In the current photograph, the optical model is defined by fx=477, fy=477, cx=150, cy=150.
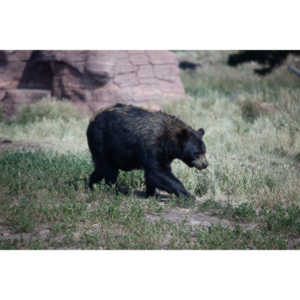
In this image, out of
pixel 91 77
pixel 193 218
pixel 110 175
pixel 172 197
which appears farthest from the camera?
pixel 91 77

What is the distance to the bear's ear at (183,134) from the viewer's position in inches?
272

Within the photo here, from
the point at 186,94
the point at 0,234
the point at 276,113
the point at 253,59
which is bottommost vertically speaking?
the point at 186,94

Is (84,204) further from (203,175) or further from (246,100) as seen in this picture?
(246,100)

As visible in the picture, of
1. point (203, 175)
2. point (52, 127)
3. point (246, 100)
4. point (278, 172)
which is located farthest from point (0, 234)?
point (246, 100)

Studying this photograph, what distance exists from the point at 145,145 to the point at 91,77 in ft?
21.9

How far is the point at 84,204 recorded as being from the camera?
672cm

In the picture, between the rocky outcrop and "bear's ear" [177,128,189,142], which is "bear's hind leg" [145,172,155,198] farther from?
the rocky outcrop

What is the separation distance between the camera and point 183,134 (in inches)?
273

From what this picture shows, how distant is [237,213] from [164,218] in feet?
3.45

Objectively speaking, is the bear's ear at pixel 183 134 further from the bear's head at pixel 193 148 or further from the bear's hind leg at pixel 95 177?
the bear's hind leg at pixel 95 177

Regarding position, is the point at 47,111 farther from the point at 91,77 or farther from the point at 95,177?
the point at 95,177

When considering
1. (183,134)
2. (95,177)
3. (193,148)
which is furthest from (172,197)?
(95,177)

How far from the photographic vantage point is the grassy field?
595 cm

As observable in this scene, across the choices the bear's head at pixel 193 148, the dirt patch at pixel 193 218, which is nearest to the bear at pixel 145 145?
the bear's head at pixel 193 148
